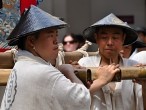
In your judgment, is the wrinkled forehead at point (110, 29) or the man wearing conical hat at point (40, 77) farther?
the wrinkled forehead at point (110, 29)

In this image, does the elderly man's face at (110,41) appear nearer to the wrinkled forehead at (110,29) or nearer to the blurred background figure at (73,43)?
the wrinkled forehead at (110,29)

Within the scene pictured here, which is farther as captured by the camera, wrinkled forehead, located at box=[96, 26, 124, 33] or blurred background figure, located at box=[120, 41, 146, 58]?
blurred background figure, located at box=[120, 41, 146, 58]

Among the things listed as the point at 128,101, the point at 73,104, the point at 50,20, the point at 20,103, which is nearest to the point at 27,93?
the point at 20,103

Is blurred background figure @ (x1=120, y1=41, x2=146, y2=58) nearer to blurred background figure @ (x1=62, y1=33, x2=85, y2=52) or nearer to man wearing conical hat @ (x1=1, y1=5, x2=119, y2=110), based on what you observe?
man wearing conical hat @ (x1=1, y1=5, x2=119, y2=110)

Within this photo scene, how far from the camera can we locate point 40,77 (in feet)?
8.13

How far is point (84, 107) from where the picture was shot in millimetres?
2533

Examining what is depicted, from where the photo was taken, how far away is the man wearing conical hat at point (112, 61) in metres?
3.13

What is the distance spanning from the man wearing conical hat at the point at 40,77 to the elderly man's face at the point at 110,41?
574 mm

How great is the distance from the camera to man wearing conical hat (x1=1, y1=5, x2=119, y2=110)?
248 cm

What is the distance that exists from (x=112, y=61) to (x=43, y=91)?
0.91 meters

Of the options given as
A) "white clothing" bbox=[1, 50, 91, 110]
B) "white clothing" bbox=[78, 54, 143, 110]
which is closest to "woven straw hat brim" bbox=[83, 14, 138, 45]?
"white clothing" bbox=[78, 54, 143, 110]

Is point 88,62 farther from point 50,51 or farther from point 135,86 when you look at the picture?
point 50,51

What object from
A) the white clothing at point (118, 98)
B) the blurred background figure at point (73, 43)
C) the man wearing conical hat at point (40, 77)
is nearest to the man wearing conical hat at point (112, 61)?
the white clothing at point (118, 98)

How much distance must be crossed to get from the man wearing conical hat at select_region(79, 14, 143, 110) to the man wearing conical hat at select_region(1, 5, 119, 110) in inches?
17.2
